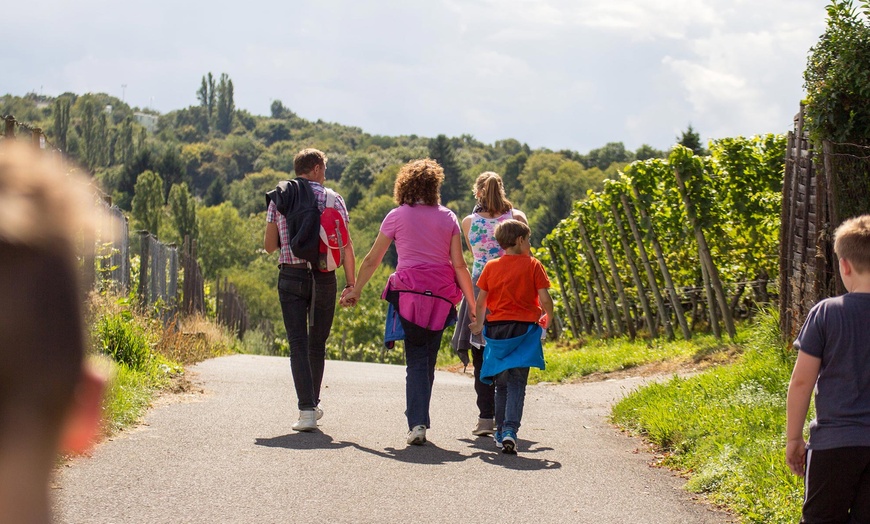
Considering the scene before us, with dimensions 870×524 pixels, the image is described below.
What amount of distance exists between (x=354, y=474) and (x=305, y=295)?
2049 millimetres

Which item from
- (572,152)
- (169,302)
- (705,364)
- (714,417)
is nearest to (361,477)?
(714,417)

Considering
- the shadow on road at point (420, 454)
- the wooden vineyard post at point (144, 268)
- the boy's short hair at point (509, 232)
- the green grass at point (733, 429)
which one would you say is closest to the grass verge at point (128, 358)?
the shadow on road at point (420, 454)

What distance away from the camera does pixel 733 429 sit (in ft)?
22.8

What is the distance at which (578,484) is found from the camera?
6312 millimetres

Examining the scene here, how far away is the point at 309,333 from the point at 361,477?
220 cm

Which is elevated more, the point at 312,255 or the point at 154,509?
the point at 312,255

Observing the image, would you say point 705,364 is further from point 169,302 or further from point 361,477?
point 169,302

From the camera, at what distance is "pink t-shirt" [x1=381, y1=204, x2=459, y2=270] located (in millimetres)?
7727

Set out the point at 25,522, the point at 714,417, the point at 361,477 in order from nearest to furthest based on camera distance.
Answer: the point at 25,522, the point at 361,477, the point at 714,417

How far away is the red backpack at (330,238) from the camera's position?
799 cm

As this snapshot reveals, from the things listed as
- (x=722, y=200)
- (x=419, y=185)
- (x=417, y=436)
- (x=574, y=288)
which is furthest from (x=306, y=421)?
(x=574, y=288)

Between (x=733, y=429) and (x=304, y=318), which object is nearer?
(x=733, y=429)

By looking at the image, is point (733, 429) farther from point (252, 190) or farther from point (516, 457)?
point (252, 190)

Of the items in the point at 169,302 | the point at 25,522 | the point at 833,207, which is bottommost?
the point at 169,302
